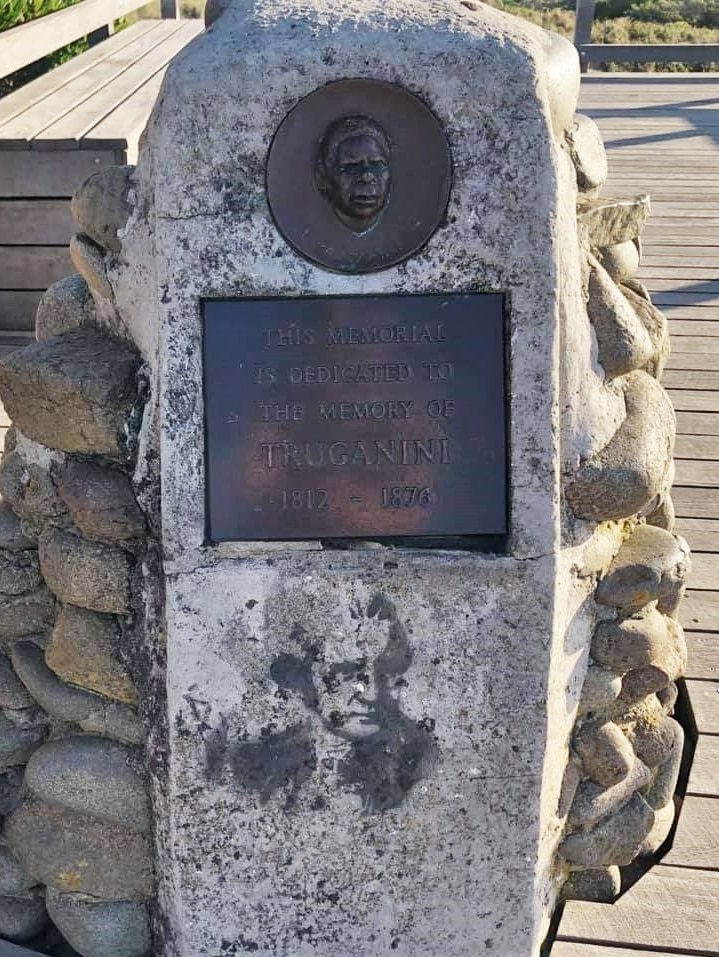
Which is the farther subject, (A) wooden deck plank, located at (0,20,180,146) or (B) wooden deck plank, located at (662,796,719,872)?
(A) wooden deck plank, located at (0,20,180,146)

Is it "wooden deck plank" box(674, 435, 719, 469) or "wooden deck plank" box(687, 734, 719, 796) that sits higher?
"wooden deck plank" box(674, 435, 719, 469)

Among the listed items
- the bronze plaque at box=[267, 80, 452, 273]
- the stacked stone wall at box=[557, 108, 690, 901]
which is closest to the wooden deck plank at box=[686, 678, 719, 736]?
the stacked stone wall at box=[557, 108, 690, 901]

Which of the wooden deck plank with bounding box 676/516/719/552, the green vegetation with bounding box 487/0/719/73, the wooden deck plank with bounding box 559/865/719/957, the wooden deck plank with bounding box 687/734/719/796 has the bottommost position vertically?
the wooden deck plank with bounding box 559/865/719/957

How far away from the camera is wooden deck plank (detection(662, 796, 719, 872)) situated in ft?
7.40

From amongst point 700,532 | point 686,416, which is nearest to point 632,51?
point 686,416

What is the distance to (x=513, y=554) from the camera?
75.8 inches

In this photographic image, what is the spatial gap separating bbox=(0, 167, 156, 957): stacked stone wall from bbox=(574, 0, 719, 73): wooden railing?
293 inches

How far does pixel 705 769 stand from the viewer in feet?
8.04

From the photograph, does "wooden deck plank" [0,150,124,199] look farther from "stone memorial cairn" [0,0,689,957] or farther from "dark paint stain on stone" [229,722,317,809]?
"dark paint stain on stone" [229,722,317,809]

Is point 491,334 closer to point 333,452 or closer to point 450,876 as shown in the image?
point 333,452

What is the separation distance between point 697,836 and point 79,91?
443cm

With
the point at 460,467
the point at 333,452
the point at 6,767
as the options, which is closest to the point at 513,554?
the point at 460,467

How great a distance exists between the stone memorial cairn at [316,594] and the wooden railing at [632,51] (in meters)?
7.02

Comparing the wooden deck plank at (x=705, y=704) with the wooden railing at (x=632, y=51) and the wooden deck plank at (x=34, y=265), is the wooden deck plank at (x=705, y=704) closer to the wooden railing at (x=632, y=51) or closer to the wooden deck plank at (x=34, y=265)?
the wooden deck plank at (x=34, y=265)
